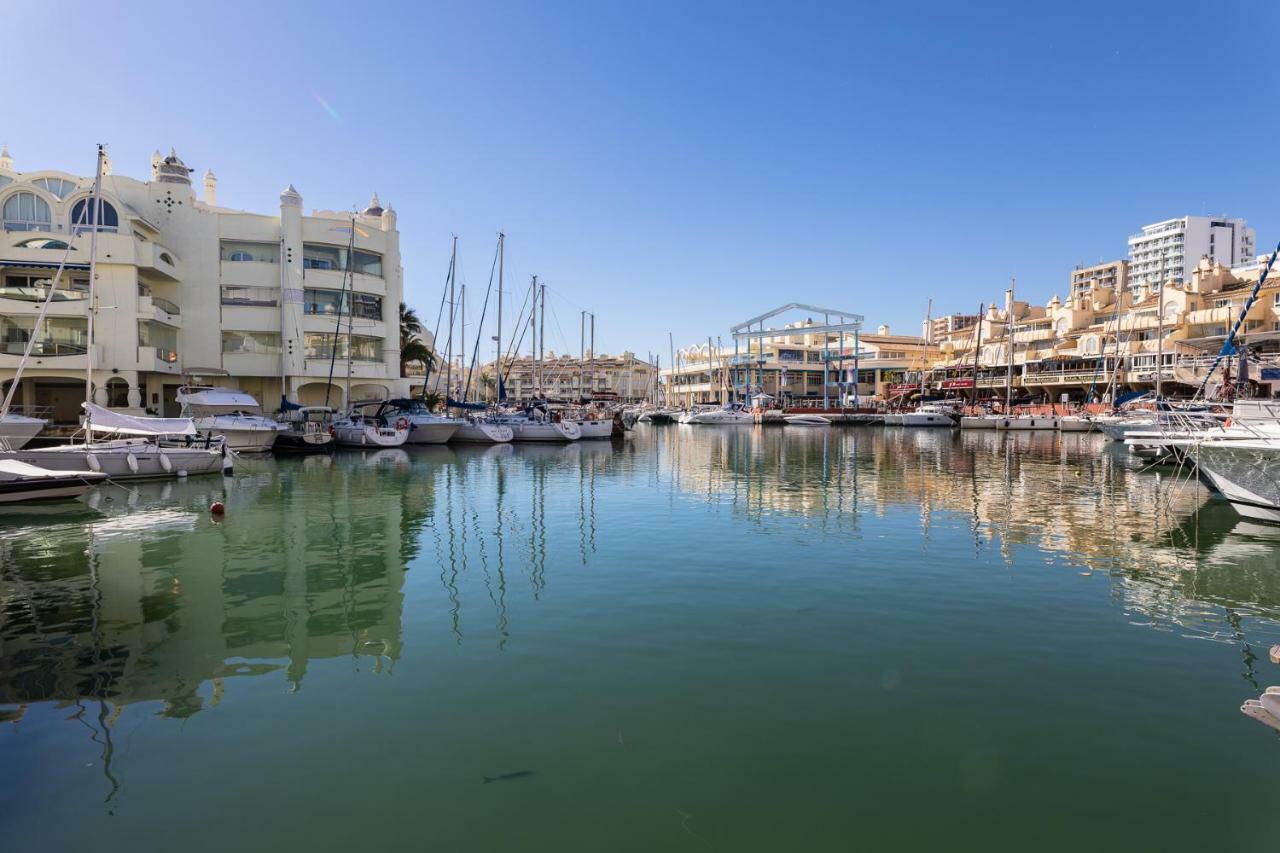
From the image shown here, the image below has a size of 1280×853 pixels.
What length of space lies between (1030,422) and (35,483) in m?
65.9

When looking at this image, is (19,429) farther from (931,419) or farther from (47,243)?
(931,419)

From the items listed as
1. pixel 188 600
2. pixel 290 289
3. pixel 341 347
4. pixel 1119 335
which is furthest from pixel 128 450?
pixel 1119 335

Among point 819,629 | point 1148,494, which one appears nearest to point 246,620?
point 819,629

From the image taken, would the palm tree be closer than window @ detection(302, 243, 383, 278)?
No

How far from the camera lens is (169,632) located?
954 cm

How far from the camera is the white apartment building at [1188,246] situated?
498 feet

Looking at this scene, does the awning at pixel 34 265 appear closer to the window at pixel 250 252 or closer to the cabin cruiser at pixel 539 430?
the window at pixel 250 252

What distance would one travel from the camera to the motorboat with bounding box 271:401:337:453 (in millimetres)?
39688

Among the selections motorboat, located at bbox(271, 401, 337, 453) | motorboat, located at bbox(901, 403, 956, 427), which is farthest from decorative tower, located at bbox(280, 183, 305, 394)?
motorboat, located at bbox(901, 403, 956, 427)

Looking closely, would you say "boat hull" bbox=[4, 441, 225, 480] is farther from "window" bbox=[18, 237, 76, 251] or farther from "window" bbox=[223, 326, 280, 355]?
"window" bbox=[223, 326, 280, 355]

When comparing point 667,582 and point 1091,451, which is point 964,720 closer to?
point 667,582

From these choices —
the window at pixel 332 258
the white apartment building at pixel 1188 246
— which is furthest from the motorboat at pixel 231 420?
the white apartment building at pixel 1188 246

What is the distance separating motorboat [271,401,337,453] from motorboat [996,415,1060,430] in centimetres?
5495

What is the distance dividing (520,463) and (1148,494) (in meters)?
25.3
